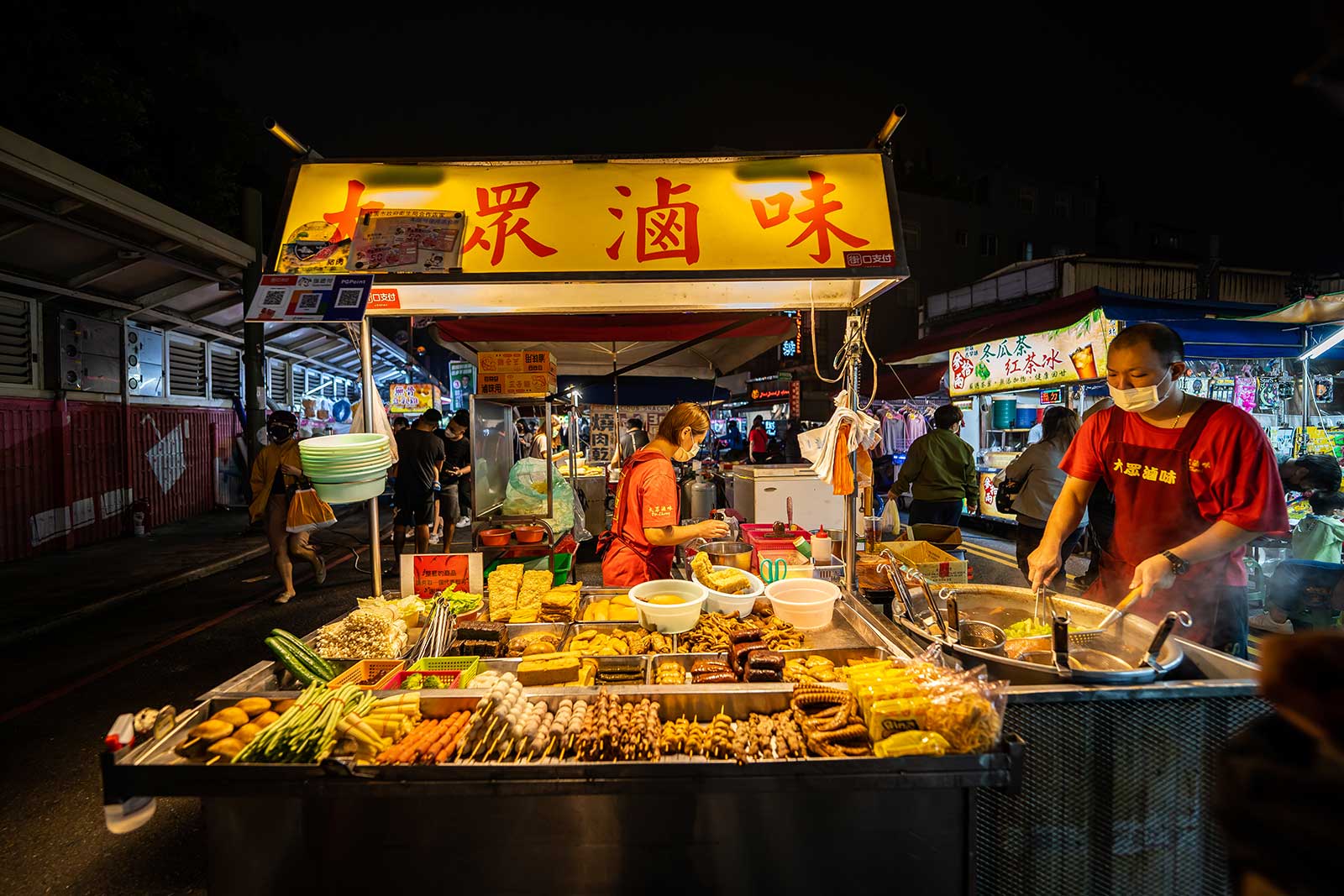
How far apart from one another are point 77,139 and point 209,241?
16.0 feet

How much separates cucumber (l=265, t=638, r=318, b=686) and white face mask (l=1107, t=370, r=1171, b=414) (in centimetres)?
409

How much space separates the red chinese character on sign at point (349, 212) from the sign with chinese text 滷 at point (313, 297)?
0.29 metres

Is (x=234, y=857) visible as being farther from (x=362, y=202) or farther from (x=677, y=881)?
(x=362, y=202)

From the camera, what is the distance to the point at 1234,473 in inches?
107

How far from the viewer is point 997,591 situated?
3098mm

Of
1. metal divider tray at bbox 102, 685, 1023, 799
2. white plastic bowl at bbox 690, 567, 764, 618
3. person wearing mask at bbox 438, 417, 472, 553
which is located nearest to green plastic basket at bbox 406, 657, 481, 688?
metal divider tray at bbox 102, 685, 1023, 799

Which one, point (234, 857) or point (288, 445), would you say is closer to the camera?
point (234, 857)

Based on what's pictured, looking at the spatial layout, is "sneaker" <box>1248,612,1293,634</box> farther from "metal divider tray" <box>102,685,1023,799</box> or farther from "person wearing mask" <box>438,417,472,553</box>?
"person wearing mask" <box>438,417,472,553</box>

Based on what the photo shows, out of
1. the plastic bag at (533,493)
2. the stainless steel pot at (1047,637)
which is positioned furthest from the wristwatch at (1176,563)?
the plastic bag at (533,493)

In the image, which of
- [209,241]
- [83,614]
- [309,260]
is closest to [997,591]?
[309,260]

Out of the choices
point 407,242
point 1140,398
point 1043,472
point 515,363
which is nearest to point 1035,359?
point 1043,472

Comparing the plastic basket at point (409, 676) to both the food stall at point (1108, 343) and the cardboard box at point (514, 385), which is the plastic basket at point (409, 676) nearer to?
the cardboard box at point (514, 385)

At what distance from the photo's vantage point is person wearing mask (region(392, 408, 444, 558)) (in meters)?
8.88

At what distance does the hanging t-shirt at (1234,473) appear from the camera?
2.63 meters
